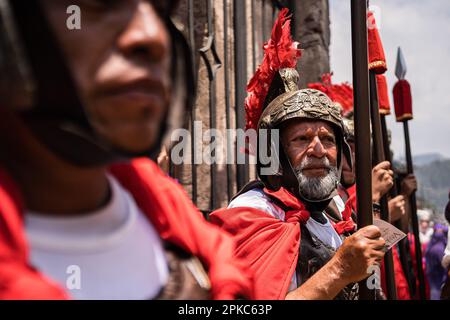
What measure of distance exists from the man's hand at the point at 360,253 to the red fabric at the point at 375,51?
2.79 feet

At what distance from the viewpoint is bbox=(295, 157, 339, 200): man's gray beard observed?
2494 mm

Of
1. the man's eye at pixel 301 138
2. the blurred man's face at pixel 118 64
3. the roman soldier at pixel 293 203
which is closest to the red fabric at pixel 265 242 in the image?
the roman soldier at pixel 293 203

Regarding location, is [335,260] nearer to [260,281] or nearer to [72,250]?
[260,281]

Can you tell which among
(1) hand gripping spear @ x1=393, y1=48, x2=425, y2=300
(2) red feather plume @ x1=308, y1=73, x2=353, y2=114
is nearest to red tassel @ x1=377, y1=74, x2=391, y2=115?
(1) hand gripping spear @ x1=393, y1=48, x2=425, y2=300

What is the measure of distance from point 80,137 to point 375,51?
2.04m

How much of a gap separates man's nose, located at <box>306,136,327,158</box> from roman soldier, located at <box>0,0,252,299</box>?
5.49 feet

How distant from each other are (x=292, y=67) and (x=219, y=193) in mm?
2465

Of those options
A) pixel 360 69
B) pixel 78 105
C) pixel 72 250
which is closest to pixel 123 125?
pixel 78 105

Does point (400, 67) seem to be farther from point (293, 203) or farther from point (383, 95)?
point (293, 203)

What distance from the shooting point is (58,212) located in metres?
0.77

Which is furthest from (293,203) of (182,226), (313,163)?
(182,226)

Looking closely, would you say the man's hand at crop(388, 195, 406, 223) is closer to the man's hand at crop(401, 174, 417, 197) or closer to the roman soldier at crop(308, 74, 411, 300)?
the roman soldier at crop(308, 74, 411, 300)

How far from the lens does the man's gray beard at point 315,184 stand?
2.49 m
